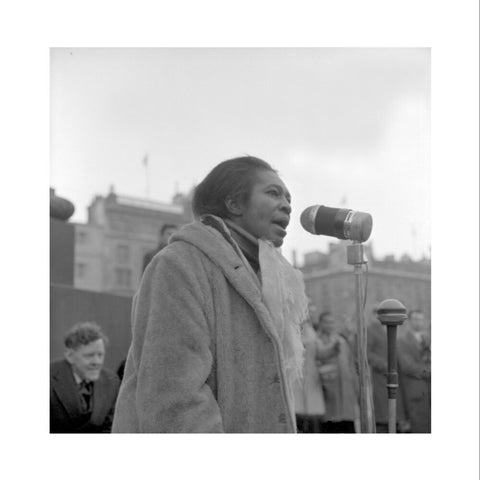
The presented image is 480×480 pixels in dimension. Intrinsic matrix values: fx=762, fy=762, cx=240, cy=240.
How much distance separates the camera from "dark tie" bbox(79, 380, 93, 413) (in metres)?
3.26

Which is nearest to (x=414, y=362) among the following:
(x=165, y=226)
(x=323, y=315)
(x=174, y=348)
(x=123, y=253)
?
(x=323, y=315)

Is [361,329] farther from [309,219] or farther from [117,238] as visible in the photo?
[117,238]

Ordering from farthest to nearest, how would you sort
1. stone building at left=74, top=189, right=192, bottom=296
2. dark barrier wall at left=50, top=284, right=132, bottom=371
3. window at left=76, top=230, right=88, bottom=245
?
window at left=76, top=230, right=88, bottom=245 → stone building at left=74, top=189, right=192, bottom=296 → dark barrier wall at left=50, top=284, right=132, bottom=371

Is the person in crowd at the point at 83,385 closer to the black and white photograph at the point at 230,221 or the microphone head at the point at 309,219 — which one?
the black and white photograph at the point at 230,221

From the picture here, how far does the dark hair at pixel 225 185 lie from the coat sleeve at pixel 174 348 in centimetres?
27

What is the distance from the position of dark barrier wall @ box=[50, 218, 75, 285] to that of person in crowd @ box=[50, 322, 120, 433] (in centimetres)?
35

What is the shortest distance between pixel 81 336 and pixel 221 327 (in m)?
1.73

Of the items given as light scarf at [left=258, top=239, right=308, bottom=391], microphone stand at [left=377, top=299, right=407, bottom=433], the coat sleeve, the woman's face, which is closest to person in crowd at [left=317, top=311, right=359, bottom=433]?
microphone stand at [left=377, top=299, right=407, bottom=433]

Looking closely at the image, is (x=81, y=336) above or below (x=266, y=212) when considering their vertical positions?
below

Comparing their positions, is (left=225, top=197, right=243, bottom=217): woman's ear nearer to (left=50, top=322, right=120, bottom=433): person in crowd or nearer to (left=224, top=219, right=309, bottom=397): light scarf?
(left=224, top=219, right=309, bottom=397): light scarf

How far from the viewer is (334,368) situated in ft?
15.1

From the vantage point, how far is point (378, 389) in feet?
15.1

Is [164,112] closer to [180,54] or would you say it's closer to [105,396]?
[180,54]

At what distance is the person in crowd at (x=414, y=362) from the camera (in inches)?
146
